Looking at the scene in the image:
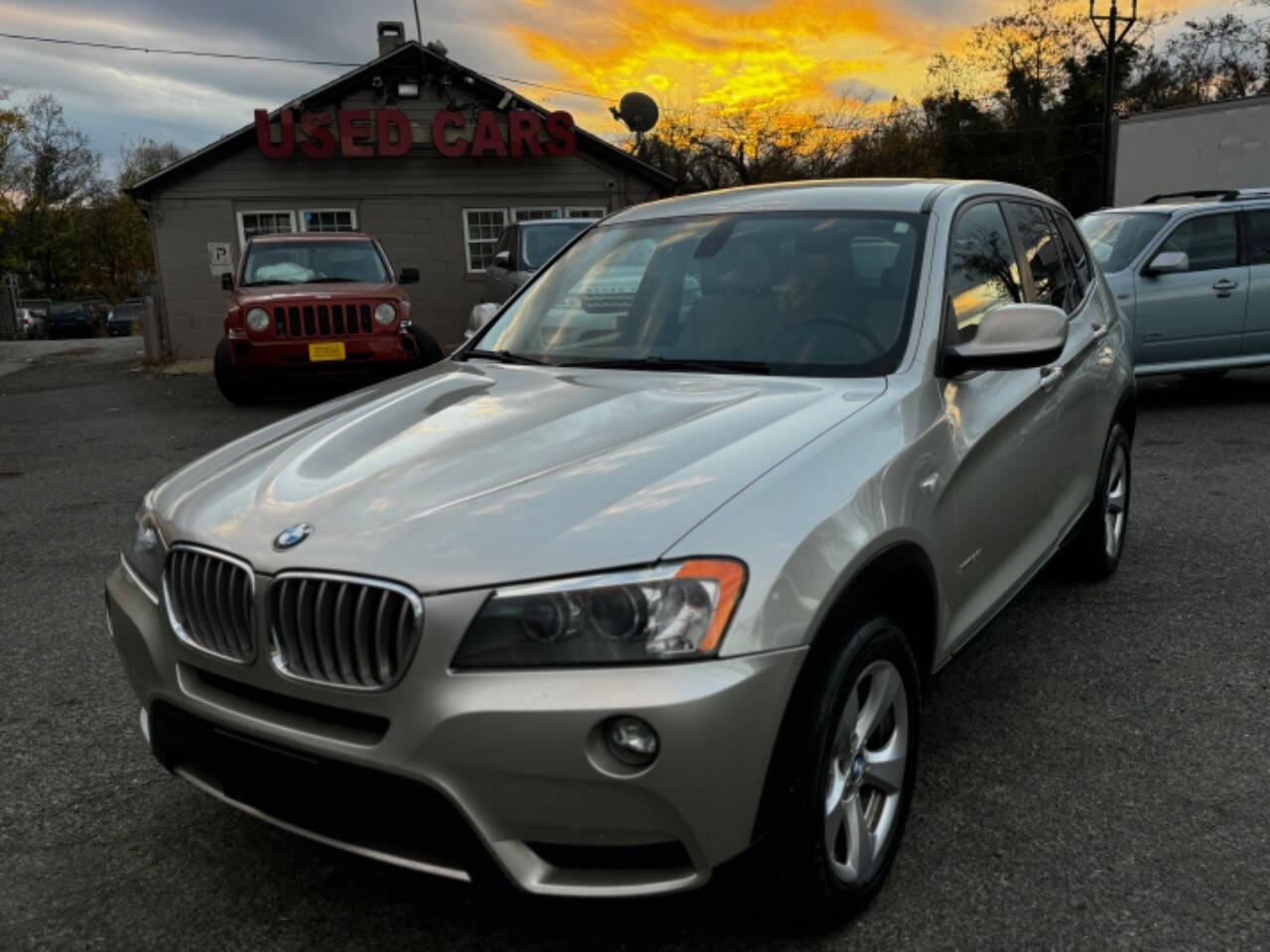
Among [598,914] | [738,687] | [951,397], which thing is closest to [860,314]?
[951,397]

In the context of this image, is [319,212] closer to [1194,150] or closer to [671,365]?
[1194,150]

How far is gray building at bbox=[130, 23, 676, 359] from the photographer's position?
17.5m

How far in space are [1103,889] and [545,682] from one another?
4.93 ft

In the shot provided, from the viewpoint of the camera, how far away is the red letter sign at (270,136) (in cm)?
1706

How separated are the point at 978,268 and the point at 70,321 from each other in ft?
159

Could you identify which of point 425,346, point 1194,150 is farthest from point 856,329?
point 1194,150

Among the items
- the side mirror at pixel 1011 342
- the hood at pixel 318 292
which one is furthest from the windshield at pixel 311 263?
the side mirror at pixel 1011 342

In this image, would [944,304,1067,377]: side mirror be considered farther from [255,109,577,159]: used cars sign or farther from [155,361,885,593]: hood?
[255,109,577,159]: used cars sign

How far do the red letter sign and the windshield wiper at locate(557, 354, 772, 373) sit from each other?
51.9 ft

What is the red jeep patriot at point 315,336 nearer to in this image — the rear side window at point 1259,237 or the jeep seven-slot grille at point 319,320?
the jeep seven-slot grille at point 319,320

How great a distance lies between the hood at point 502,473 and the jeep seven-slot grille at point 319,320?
7.92 metres

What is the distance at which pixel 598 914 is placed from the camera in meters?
2.40

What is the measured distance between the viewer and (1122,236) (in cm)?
927

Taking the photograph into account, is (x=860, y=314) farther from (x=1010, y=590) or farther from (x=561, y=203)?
(x=561, y=203)
